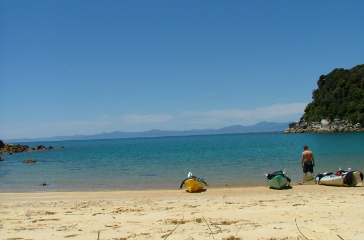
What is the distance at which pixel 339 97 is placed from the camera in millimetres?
111125

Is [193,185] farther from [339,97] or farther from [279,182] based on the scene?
[339,97]

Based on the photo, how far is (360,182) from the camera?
612 inches

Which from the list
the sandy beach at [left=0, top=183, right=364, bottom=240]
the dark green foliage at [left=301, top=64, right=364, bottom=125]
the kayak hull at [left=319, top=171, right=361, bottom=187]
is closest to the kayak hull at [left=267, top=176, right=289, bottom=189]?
the sandy beach at [left=0, top=183, right=364, bottom=240]

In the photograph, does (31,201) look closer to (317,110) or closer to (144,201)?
(144,201)

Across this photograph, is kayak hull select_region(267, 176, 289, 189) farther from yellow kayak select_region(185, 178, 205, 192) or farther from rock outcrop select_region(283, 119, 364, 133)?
rock outcrop select_region(283, 119, 364, 133)

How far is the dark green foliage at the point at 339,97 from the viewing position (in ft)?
333

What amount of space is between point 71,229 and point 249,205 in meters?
6.01

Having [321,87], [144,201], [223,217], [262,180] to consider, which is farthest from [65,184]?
[321,87]

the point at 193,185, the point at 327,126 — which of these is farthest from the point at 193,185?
the point at 327,126

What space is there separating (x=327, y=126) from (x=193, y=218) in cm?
11477

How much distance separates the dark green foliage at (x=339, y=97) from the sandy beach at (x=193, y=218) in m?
102

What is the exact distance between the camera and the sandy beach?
7207mm

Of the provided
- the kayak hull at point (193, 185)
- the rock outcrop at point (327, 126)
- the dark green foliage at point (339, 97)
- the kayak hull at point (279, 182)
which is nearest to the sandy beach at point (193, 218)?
the kayak hull at point (193, 185)

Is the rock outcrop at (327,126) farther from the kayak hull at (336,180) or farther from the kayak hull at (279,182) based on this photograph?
the kayak hull at (279,182)
